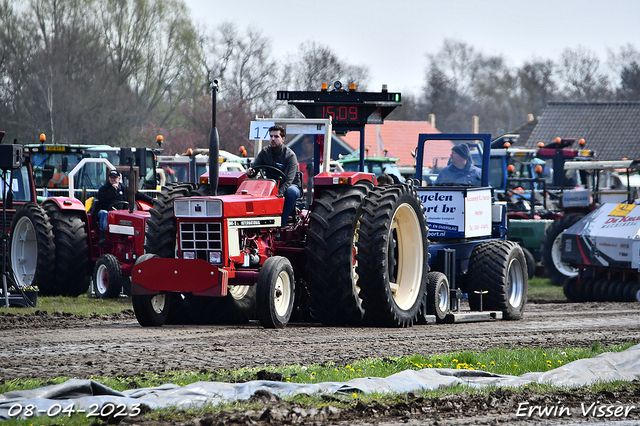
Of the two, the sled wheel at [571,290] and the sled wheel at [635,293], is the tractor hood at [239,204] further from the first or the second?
the sled wheel at [571,290]

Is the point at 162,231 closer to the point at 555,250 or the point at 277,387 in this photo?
the point at 277,387

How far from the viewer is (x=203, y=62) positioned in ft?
133

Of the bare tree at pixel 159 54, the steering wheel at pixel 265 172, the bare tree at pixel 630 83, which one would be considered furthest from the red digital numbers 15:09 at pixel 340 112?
the bare tree at pixel 630 83

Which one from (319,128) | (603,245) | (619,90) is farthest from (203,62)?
(619,90)

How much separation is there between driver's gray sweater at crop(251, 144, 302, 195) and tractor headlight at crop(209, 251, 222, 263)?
1240 millimetres

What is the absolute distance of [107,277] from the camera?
43.6ft

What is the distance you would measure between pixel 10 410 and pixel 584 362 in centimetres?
429

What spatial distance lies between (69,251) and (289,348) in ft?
23.2

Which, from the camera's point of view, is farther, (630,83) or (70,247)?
(630,83)

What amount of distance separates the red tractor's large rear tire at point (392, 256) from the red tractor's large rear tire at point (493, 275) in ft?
4.50

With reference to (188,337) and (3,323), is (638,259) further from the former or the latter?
(3,323)

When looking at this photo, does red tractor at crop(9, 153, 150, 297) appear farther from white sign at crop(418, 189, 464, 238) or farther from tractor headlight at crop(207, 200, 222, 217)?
tractor headlight at crop(207, 200, 222, 217)

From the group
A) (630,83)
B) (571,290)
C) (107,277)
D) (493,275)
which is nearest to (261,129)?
(493,275)

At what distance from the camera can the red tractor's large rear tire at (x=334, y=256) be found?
29.3 feet
